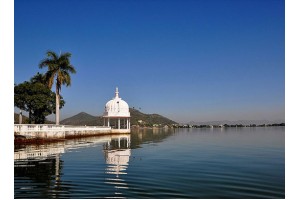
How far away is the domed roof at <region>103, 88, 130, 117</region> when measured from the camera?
75.1 m

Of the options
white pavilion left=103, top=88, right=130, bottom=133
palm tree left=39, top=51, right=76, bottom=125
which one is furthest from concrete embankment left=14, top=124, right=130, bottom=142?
white pavilion left=103, top=88, right=130, bottom=133

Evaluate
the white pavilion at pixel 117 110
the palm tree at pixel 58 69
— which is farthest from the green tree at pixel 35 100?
the white pavilion at pixel 117 110

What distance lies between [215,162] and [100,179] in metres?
7.65

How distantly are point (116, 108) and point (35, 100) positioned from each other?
84.2ft

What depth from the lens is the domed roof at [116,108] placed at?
246ft

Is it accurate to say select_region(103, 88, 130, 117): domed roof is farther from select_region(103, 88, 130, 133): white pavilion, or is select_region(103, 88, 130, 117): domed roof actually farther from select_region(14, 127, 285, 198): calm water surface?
select_region(14, 127, 285, 198): calm water surface

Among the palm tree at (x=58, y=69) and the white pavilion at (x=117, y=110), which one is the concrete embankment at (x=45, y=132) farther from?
the white pavilion at (x=117, y=110)

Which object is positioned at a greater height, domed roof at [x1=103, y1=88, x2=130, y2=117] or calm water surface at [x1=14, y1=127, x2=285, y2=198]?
domed roof at [x1=103, y1=88, x2=130, y2=117]

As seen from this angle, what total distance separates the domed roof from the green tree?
20003 millimetres

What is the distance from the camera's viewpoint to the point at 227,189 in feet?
34.5

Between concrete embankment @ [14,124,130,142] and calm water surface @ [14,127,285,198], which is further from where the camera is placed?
concrete embankment @ [14,124,130,142]

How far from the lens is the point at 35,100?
172 feet

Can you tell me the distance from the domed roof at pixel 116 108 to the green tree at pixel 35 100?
2000 cm
